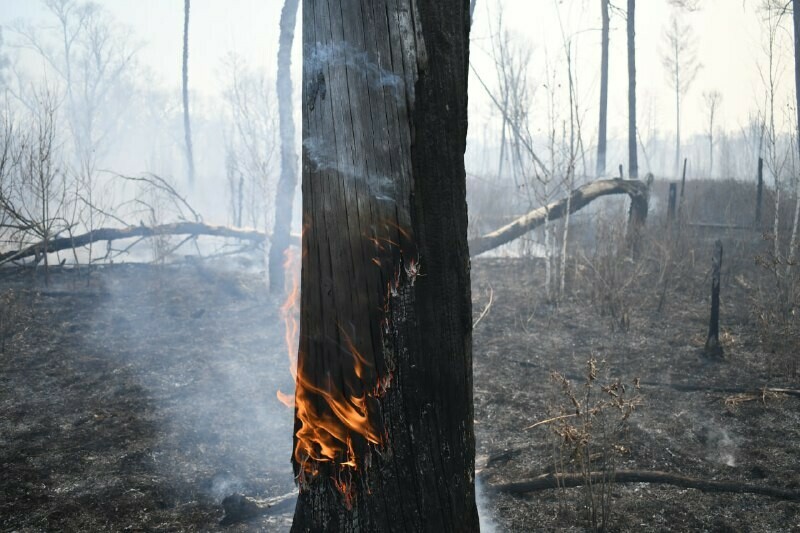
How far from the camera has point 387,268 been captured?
1.61 meters

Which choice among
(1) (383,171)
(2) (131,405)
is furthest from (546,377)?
(1) (383,171)

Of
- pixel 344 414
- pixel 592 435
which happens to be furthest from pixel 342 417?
pixel 592 435

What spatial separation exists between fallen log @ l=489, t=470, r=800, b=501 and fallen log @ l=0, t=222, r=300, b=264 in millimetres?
8542

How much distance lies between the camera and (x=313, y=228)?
176cm

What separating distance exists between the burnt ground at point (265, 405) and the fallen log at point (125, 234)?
0.46 meters

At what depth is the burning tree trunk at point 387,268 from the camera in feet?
5.24

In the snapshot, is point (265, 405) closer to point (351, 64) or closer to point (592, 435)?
point (592, 435)

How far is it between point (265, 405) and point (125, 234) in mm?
6693

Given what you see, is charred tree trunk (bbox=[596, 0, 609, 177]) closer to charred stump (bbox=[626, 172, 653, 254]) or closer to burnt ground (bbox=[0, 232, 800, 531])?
charred stump (bbox=[626, 172, 653, 254])

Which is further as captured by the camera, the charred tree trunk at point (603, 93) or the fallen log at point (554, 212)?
the charred tree trunk at point (603, 93)

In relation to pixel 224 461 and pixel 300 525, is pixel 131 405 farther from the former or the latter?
pixel 300 525

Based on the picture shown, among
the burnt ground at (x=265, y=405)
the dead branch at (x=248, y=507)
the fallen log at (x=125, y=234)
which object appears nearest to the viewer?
the dead branch at (x=248, y=507)

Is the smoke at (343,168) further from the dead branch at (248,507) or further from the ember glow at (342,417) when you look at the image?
Answer: the dead branch at (248,507)

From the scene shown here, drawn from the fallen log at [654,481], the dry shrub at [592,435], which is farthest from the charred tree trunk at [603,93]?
the fallen log at [654,481]
